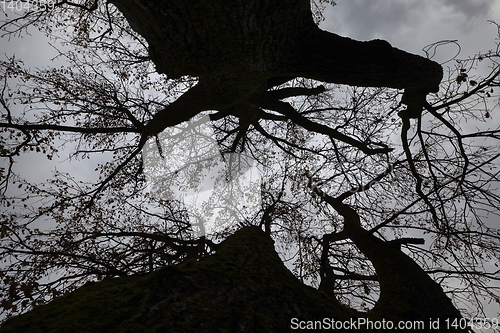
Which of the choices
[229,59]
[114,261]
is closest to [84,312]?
[229,59]

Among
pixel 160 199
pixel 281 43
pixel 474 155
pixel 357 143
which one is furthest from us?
pixel 160 199

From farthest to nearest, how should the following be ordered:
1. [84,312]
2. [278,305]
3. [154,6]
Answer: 1. [154,6]
2. [278,305]
3. [84,312]

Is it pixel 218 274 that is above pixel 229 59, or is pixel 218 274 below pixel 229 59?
below

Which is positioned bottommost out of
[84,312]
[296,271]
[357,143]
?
[84,312]

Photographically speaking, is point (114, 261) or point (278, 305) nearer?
point (278, 305)

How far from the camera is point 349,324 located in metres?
1.49

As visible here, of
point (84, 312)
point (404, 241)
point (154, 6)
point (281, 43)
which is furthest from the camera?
point (404, 241)

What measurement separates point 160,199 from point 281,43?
18.2 ft

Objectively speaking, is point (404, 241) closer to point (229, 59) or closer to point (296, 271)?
point (229, 59)

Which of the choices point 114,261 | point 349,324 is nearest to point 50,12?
point 114,261

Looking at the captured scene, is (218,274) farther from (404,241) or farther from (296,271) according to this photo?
(296,271)

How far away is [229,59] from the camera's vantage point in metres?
2.76

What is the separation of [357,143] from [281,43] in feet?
12.9

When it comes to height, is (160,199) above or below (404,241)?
above
